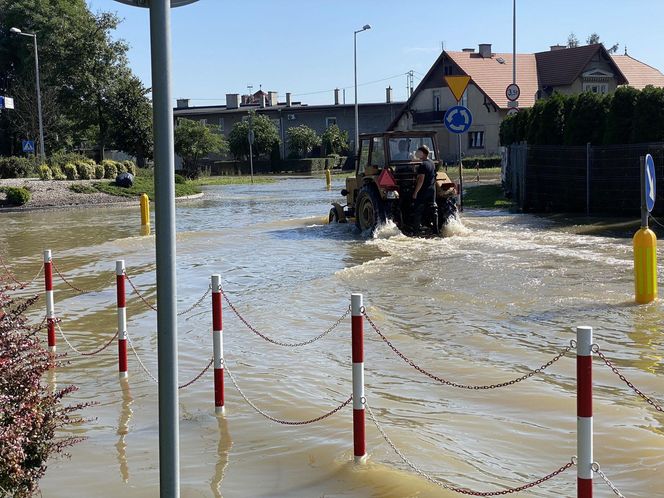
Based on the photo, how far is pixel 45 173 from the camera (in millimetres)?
40281

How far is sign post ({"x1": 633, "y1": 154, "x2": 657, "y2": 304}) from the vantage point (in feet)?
32.9

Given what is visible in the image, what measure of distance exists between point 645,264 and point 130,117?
49140mm

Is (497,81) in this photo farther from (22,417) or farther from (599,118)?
(22,417)

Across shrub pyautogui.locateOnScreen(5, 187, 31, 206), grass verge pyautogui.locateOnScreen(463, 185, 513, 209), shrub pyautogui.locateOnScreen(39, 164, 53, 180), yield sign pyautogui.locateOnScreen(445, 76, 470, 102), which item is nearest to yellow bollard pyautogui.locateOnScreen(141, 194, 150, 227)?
yield sign pyautogui.locateOnScreen(445, 76, 470, 102)

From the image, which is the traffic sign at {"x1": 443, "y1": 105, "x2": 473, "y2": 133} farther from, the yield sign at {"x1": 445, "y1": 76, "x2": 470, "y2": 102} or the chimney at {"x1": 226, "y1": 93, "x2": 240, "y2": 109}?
the chimney at {"x1": 226, "y1": 93, "x2": 240, "y2": 109}

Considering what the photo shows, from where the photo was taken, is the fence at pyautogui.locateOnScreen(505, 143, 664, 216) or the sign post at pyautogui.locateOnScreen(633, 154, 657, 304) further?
the fence at pyautogui.locateOnScreen(505, 143, 664, 216)

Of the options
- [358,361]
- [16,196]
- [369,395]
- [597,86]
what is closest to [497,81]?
[597,86]

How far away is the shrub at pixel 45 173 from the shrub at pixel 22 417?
3655 cm

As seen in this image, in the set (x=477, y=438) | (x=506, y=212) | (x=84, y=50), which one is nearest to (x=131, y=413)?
(x=477, y=438)

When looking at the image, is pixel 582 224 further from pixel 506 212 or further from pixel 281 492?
pixel 281 492

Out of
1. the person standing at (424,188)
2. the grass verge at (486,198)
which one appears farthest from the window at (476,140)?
the person standing at (424,188)

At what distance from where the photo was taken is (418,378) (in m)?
7.96

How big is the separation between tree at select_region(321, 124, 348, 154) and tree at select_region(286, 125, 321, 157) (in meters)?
0.81

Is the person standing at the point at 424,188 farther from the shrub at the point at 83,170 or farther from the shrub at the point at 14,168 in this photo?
the shrub at the point at 14,168
